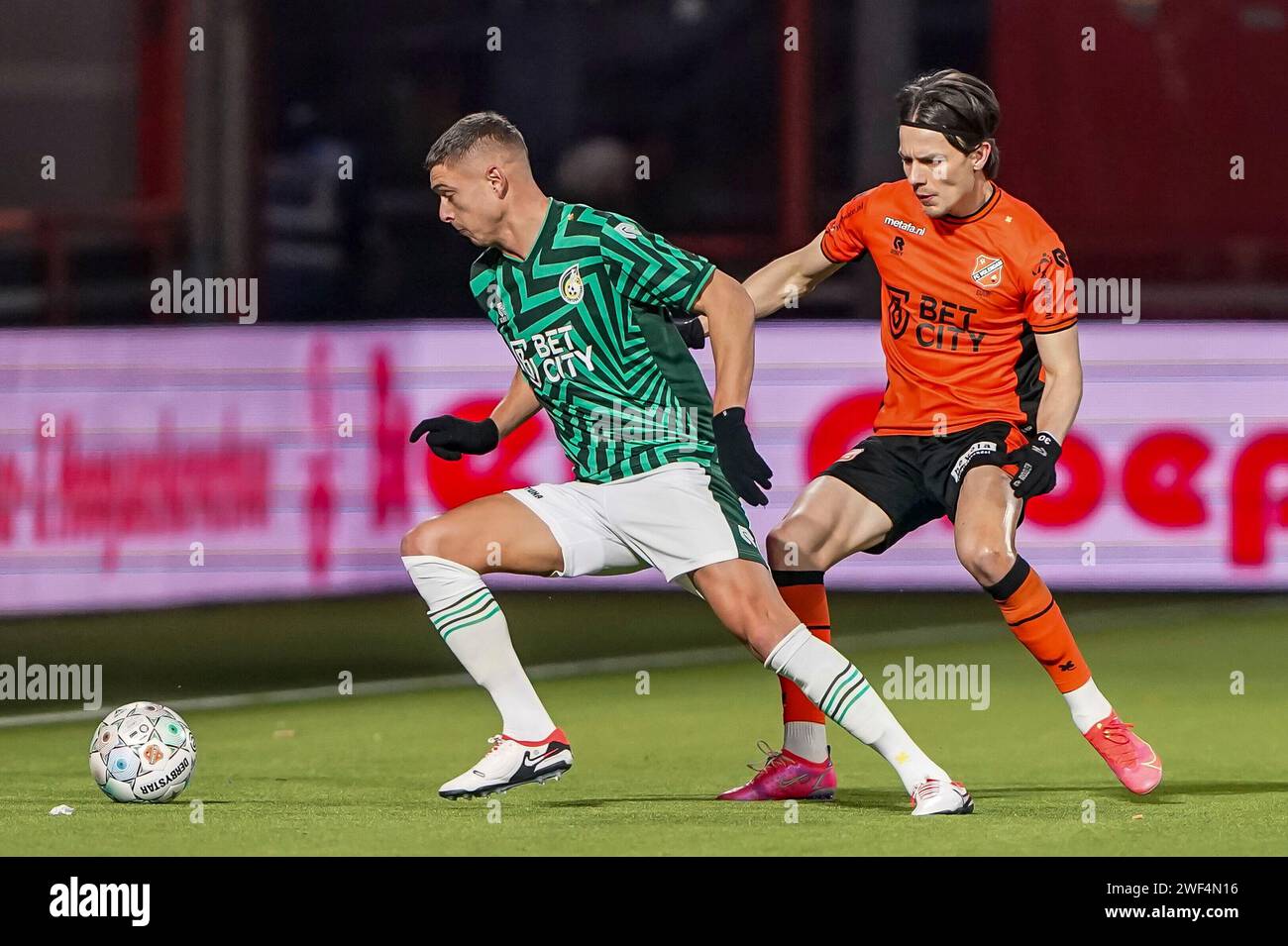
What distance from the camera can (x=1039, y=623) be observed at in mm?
6090

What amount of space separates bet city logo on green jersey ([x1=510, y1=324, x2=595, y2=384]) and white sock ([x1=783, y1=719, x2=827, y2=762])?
42.9 inches

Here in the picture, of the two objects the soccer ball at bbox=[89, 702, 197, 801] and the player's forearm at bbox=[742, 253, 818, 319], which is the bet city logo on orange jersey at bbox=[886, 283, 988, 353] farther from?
the soccer ball at bbox=[89, 702, 197, 801]

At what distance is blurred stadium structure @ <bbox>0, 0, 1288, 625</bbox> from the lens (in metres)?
10.4

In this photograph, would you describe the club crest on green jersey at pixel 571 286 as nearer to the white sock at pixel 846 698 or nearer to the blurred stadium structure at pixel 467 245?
the white sock at pixel 846 698

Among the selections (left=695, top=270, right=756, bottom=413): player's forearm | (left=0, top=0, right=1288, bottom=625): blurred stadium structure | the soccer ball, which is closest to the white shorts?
(left=695, top=270, right=756, bottom=413): player's forearm

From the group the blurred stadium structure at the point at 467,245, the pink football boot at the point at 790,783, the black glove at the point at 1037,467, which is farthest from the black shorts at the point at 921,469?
the blurred stadium structure at the point at 467,245

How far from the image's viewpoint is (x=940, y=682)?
8.88m

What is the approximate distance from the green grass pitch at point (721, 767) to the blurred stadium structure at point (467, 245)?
2.33ft

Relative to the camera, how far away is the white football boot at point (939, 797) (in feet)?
18.7

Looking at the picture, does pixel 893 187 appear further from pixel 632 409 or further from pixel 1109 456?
pixel 1109 456

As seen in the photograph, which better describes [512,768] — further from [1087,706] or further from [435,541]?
[1087,706]

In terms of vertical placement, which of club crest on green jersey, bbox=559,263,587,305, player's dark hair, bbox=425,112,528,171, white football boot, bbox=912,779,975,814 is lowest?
white football boot, bbox=912,779,975,814

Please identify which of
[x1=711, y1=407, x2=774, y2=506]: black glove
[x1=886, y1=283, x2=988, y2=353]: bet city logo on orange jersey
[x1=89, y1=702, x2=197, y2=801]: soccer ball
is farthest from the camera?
[x1=886, y1=283, x2=988, y2=353]: bet city logo on orange jersey

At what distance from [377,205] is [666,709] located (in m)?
6.26
